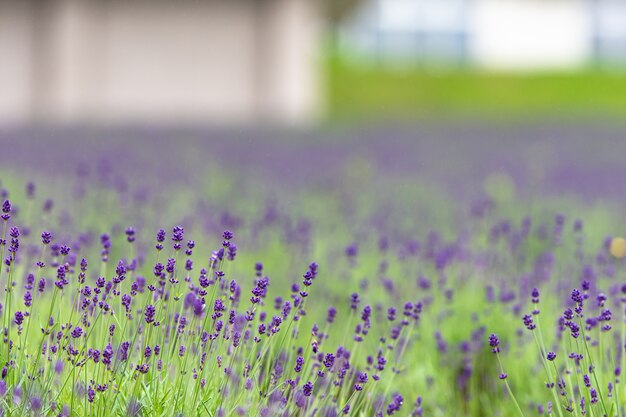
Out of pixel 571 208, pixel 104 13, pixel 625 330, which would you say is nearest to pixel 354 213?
pixel 571 208

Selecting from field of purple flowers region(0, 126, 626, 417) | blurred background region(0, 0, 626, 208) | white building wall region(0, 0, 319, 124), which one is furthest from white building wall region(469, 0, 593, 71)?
field of purple flowers region(0, 126, 626, 417)

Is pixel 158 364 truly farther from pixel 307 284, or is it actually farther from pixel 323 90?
pixel 323 90

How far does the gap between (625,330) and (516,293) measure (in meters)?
0.78

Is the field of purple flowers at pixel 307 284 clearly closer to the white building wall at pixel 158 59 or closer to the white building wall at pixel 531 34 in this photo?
the white building wall at pixel 158 59

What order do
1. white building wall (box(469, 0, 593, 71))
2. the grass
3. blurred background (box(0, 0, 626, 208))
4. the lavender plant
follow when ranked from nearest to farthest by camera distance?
the lavender plant
blurred background (box(0, 0, 626, 208))
the grass
white building wall (box(469, 0, 593, 71))

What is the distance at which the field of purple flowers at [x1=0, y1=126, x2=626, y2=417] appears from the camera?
2.12 m

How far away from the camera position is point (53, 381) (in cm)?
219

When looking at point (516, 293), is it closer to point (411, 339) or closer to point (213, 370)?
point (411, 339)

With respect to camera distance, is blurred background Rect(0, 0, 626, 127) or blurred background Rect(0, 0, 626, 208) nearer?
blurred background Rect(0, 0, 626, 208)

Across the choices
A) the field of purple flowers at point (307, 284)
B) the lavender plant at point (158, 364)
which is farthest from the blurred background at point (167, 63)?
the lavender plant at point (158, 364)

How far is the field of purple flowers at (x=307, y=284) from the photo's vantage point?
6.96ft

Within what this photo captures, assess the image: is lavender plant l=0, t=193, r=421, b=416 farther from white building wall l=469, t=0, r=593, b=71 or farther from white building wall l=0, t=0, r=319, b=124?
white building wall l=469, t=0, r=593, b=71

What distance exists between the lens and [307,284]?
2141 mm

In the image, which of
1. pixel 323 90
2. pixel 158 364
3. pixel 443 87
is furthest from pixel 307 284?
pixel 443 87
